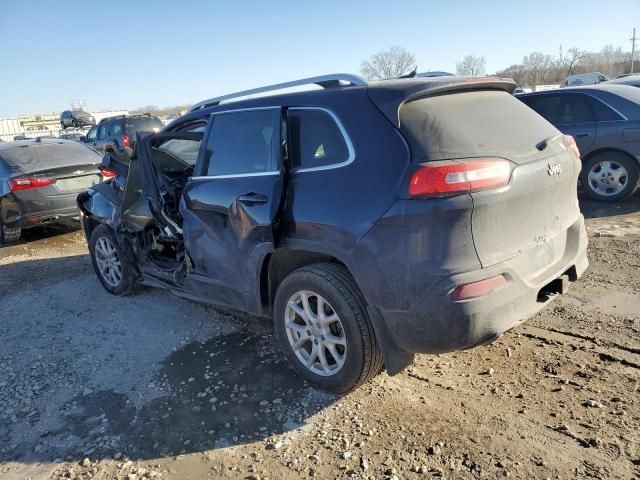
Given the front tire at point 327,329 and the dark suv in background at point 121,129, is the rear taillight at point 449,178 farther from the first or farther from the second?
the dark suv in background at point 121,129

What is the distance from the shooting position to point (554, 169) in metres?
3.00

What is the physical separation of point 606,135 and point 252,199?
233 inches

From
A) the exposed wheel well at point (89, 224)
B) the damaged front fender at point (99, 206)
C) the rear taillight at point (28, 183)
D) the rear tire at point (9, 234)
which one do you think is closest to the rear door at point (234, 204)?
the damaged front fender at point (99, 206)

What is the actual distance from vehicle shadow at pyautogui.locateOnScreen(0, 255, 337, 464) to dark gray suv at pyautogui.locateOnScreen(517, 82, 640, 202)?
5.57 metres

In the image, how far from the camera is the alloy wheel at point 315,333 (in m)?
3.10

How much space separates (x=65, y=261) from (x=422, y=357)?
556 centimetres

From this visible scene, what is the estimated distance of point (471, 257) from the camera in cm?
257

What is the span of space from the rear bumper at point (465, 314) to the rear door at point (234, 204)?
3.61ft

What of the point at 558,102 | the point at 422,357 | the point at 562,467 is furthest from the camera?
the point at 558,102

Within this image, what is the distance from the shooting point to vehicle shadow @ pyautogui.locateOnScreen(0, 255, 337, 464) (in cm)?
299

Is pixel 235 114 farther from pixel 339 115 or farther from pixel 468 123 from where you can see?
pixel 468 123

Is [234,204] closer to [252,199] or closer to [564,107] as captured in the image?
[252,199]

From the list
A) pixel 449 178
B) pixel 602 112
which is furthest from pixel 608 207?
pixel 449 178

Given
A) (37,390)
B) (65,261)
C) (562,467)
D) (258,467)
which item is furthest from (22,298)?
(562,467)
